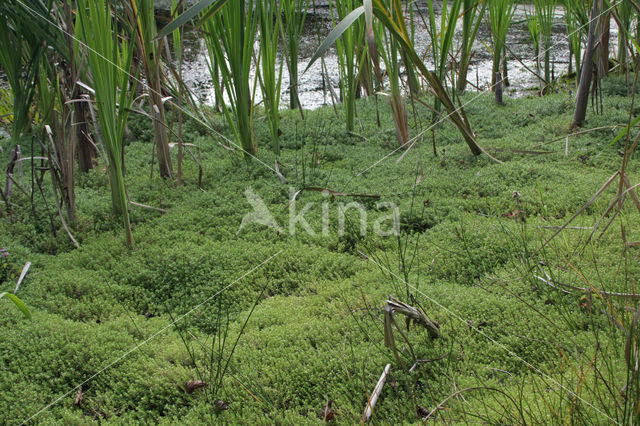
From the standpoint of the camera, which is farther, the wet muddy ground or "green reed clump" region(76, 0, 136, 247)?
the wet muddy ground

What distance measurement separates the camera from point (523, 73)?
6.12 m

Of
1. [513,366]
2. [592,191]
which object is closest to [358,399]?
[513,366]

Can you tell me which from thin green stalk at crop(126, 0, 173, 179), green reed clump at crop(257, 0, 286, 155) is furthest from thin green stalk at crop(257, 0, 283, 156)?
thin green stalk at crop(126, 0, 173, 179)

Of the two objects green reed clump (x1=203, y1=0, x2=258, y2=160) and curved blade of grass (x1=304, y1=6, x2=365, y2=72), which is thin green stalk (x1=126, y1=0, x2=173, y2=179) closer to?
green reed clump (x1=203, y1=0, x2=258, y2=160)

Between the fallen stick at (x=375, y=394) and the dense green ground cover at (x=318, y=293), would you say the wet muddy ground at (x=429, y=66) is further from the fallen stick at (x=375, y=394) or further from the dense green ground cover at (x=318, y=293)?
the fallen stick at (x=375, y=394)

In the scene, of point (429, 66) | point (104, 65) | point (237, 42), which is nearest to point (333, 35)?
point (104, 65)

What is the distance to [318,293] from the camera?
2.03 metres

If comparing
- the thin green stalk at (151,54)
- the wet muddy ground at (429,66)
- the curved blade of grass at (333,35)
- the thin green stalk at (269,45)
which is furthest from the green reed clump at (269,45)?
the wet muddy ground at (429,66)

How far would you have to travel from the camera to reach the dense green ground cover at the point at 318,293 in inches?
57.4

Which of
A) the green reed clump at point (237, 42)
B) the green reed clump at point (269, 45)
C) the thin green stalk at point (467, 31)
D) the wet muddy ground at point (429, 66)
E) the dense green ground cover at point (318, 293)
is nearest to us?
the dense green ground cover at point (318, 293)

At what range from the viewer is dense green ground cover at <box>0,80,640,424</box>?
1.46 m

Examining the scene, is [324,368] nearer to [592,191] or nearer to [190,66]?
[592,191]

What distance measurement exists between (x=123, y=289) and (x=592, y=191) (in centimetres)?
221

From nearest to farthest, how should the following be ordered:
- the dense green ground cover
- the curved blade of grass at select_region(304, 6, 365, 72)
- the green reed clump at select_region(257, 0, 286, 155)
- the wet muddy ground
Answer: the curved blade of grass at select_region(304, 6, 365, 72) < the dense green ground cover < the green reed clump at select_region(257, 0, 286, 155) < the wet muddy ground
